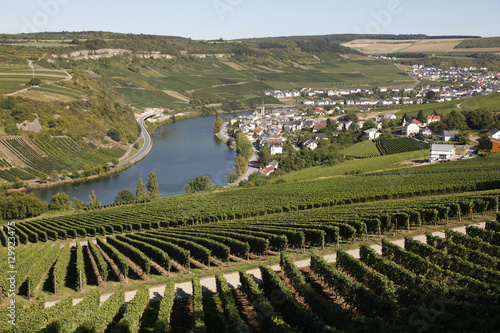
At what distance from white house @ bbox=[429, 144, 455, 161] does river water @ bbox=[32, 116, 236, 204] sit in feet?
91.7

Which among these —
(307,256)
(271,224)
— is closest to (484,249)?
(307,256)

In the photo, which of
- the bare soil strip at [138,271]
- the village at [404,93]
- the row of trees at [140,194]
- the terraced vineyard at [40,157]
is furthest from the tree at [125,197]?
the village at [404,93]

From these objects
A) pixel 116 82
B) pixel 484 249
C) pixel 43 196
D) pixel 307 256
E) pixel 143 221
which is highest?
pixel 116 82

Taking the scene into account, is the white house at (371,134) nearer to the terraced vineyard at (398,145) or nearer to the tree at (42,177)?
the terraced vineyard at (398,145)

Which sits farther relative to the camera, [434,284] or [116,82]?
[116,82]

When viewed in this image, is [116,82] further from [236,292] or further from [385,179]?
[236,292]

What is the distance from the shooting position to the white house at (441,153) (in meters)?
52.5

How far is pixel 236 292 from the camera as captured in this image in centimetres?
1541

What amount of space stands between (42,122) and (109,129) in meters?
12.6

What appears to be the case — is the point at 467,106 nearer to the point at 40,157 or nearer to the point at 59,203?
the point at 59,203

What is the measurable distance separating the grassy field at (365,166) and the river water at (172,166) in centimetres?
1166

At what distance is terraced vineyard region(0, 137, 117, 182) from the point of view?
5950cm

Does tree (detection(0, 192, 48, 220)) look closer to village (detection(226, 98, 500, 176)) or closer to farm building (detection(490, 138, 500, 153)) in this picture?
village (detection(226, 98, 500, 176))

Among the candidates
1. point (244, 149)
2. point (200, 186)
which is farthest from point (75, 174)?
point (244, 149)
